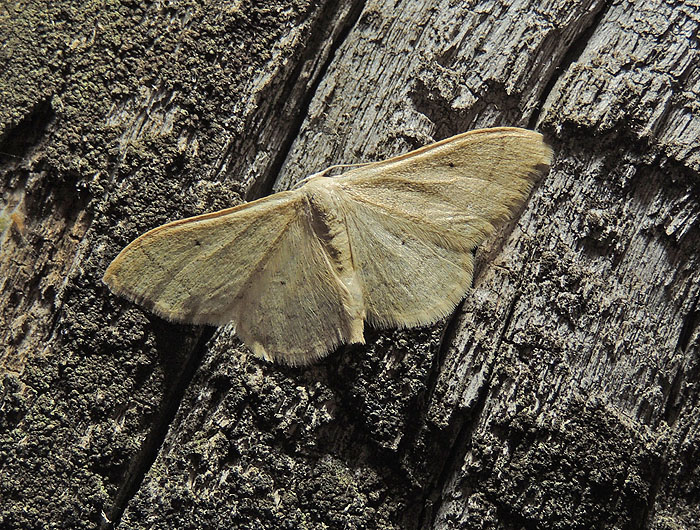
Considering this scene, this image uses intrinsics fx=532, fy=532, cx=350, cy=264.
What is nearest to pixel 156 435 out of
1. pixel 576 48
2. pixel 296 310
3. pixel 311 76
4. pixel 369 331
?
pixel 296 310

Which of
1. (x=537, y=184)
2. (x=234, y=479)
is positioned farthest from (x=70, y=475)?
(x=537, y=184)

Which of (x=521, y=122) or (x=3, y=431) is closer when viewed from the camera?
(x=3, y=431)

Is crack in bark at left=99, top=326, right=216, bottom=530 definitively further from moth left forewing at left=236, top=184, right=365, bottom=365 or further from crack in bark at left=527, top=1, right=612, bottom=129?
crack in bark at left=527, top=1, right=612, bottom=129

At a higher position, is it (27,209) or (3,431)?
(27,209)

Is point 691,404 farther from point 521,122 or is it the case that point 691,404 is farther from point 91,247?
point 91,247

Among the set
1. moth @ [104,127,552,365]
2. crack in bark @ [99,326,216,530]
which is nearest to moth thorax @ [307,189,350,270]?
moth @ [104,127,552,365]
